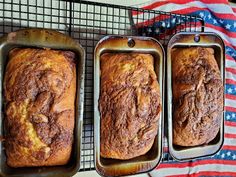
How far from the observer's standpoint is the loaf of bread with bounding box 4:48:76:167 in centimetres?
116

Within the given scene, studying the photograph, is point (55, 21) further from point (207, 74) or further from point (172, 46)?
point (207, 74)

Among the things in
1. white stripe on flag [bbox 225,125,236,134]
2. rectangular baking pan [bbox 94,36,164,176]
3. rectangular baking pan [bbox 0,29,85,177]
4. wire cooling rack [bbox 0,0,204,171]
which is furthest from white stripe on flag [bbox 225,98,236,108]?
rectangular baking pan [bbox 0,29,85,177]

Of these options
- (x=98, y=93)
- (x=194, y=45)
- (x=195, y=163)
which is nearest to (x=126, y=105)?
(x=98, y=93)

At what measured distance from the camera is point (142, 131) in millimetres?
1347

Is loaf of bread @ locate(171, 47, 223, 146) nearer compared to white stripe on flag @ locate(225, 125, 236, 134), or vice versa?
loaf of bread @ locate(171, 47, 223, 146)

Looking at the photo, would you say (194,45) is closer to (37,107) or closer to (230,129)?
(230,129)

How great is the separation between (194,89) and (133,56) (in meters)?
0.32

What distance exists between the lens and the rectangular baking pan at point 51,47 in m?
1.15

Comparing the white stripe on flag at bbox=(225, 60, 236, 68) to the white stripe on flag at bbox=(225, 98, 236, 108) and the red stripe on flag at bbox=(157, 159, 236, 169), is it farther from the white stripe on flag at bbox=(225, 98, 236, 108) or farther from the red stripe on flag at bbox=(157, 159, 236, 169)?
the red stripe on flag at bbox=(157, 159, 236, 169)

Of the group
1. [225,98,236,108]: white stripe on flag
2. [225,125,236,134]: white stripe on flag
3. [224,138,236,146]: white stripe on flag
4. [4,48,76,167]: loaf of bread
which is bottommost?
[224,138,236,146]: white stripe on flag

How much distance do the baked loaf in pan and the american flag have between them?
38 centimetres

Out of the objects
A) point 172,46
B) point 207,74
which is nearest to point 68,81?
point 172,46

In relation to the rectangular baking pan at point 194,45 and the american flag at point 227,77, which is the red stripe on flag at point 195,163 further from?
the rectangular baking pan at point 194,45

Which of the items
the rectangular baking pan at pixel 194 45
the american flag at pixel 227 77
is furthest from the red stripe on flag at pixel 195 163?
the rectangular baking pan at pixel 194 45
